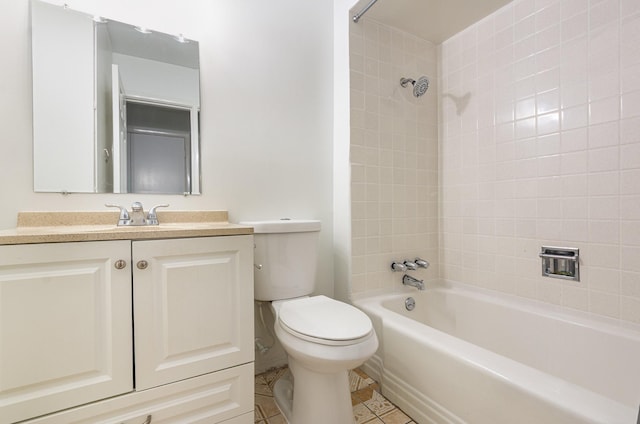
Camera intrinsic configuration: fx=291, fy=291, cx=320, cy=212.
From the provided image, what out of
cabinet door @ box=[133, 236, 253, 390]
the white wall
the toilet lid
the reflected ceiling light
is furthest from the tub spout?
the reflected ceiling light

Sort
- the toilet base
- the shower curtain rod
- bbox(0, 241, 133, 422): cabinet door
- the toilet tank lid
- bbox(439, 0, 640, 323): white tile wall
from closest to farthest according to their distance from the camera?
bbox(0, 241, 133, 422): cabinet door
the toilet base
bbox(439, 0, 640, 323): white tile wall
the toilet tank lid
the shower curtain rod

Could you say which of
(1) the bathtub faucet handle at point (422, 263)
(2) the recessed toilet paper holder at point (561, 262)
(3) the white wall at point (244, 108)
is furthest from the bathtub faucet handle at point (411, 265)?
(2) the recessed toilet paper holder at point (561, 262)

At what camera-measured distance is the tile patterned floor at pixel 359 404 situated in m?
1.27

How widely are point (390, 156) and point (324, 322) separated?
45.1 inches

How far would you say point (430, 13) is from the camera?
5.63 ft

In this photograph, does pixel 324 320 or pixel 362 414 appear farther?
pixel 362 414

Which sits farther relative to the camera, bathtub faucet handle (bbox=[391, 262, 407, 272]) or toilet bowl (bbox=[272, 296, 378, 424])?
bathtub faucet handle (bbox=[391, 262, 407, 272])

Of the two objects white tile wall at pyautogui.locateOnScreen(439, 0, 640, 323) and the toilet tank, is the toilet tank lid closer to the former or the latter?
the toilet tank

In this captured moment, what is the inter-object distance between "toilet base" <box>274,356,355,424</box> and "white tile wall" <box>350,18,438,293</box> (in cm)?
61

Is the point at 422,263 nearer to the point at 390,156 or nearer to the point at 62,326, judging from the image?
the point at 390,156

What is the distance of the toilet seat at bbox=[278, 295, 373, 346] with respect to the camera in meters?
1.01

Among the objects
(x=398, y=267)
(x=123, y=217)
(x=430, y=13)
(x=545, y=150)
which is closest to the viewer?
(x=123, y=217)

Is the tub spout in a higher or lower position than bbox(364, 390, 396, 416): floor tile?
higher

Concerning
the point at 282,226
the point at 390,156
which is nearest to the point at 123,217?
the point at 282,226
